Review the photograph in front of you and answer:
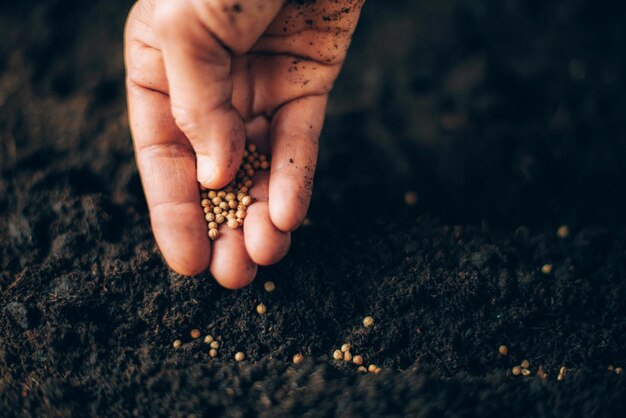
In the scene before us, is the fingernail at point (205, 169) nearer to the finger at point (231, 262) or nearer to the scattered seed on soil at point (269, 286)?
the finger at point (231, 262)

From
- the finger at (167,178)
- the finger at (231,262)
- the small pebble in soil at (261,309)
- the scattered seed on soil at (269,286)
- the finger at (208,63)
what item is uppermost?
the finger at (208,63)

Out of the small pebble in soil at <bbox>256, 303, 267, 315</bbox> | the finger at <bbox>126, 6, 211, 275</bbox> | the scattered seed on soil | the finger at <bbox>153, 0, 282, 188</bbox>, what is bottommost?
the small pebble in soil at <bbox>256, 303, 267, 315</bbox>

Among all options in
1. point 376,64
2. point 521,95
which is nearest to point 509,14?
point 521,95

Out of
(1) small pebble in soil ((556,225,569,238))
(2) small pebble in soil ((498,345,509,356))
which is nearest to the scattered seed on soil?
→ (2) small pebble in soil ((498,345,509,356))

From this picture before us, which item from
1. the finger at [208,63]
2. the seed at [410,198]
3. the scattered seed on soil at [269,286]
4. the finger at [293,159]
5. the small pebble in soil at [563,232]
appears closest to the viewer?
Result: the finger at [208,63]

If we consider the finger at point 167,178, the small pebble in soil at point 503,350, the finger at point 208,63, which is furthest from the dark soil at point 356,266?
the finger at point 208,63

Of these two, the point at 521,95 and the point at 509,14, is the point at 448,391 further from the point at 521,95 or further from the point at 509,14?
the point at 509,14

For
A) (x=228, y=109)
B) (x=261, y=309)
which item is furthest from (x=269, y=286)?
(x=228, y=109)

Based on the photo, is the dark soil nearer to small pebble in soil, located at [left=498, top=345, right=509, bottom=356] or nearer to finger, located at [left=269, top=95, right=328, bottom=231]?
small pebble in soil, located at [left=498, top=345, right=509, bottom=356]
